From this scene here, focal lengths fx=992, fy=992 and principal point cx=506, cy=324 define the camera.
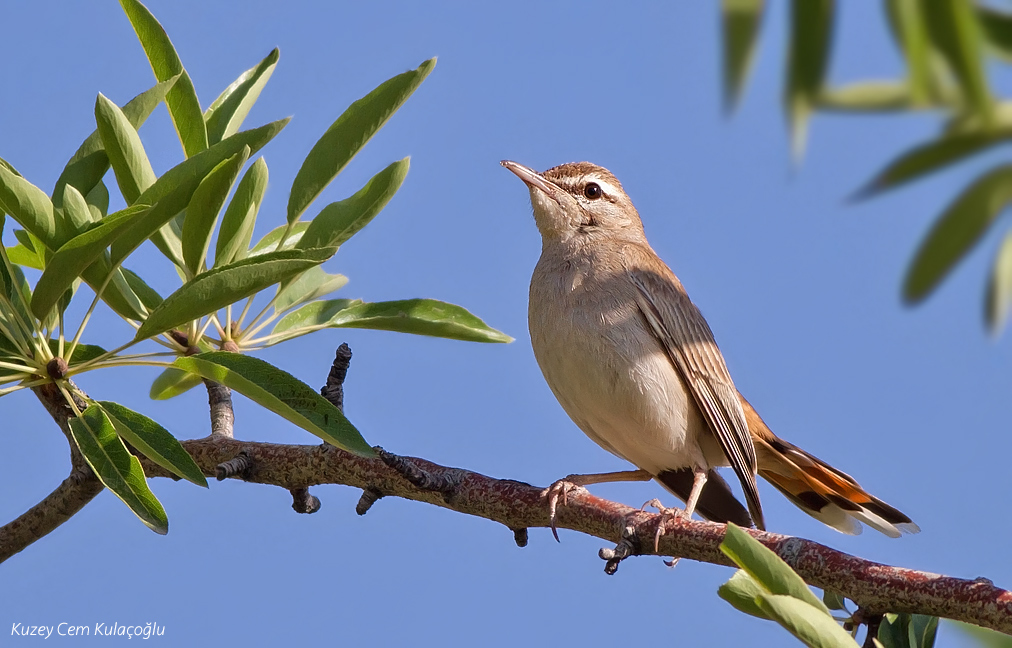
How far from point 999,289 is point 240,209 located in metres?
3.94

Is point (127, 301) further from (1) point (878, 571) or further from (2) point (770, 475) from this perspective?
(2) point (770, 475)

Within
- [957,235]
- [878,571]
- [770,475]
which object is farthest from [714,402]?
[957,235]

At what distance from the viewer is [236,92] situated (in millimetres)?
5355

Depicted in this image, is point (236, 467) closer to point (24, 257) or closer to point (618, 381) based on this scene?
point (24, 257)

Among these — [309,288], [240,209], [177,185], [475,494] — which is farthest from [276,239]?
[475,494]

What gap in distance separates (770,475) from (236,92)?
4.34 m

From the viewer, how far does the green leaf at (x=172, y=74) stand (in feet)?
15.5

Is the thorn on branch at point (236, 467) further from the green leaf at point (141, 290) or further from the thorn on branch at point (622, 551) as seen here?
the thorn on branch at point (622, 551)

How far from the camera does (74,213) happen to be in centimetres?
410

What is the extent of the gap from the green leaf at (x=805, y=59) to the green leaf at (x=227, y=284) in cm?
260

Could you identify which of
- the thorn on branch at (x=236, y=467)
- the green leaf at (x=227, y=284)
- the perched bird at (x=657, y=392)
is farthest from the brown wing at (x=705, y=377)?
the green leaf at (x=227, y=284)

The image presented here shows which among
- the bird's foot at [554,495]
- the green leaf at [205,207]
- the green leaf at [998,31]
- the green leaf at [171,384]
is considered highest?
the green leaf at [171,384]

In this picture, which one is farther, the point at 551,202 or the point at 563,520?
the point at 551,202

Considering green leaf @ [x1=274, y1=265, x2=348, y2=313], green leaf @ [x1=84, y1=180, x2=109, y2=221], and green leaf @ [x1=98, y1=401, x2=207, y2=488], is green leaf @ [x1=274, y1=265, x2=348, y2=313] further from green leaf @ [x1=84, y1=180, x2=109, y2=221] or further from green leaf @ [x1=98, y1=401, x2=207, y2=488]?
green leaf @ [x1=98, y1=401, x2=207, y2=488]
